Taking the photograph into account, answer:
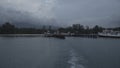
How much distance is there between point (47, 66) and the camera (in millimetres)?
20000

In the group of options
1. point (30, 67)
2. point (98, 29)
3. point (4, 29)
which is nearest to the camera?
point (30, 67)

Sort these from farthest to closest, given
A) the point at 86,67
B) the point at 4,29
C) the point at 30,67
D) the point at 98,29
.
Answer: the point at 98,29, the point at 4,29, the point at 30,67, the point at 86,67

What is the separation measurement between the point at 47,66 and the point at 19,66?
10.5 feet

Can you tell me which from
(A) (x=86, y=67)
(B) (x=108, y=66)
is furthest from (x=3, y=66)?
(B) (x=108, y=66)

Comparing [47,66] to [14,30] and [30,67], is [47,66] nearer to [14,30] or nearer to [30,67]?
[30,67]

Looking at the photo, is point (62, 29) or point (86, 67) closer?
point (86, 67)

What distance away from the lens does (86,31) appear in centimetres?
16525

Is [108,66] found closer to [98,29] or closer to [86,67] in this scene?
[86,67]

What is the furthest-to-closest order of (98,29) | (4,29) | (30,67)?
1. (98,29)
2. (4,29)
3. (30,67)

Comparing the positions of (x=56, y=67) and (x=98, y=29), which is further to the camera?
(x=98, y=29)

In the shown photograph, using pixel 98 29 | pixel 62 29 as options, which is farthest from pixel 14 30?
pixel 98 29

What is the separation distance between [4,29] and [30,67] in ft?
445

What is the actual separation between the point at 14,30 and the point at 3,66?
134 meters

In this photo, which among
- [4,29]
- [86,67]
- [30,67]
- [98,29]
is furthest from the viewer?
[98,29]
